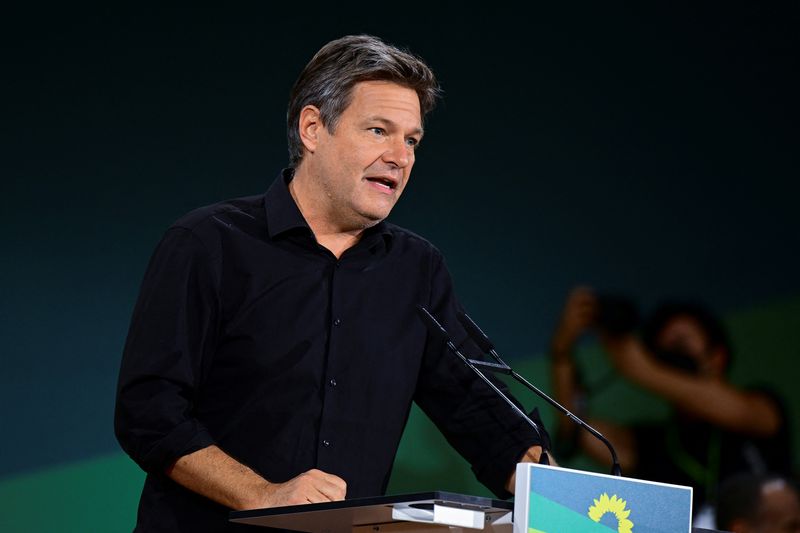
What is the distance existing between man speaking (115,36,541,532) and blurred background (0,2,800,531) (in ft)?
5.07

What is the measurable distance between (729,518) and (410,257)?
211 centimetres

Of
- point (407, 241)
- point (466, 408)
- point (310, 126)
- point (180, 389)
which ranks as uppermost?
point (310, 126)

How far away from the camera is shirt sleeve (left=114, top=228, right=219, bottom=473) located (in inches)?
73.0

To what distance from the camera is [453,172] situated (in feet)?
13.8

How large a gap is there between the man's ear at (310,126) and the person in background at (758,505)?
2248mm

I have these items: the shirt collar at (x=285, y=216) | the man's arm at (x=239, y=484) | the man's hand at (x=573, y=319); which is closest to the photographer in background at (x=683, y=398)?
the man's hand at (x=573, y=319)

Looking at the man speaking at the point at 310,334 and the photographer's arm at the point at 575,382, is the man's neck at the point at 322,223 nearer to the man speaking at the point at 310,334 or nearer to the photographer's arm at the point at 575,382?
the man speaking at the point at 310,334

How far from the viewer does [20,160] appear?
3615 mm

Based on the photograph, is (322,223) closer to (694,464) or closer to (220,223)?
(220,223)

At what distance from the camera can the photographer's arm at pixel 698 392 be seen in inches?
169

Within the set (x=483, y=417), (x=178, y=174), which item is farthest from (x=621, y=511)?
(x=178, y=174)

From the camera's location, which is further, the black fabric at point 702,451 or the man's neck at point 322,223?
the black fabric at point 702,451

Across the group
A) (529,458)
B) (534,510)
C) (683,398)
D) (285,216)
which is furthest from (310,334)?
(683,398)

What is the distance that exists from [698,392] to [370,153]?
251 centimetres
